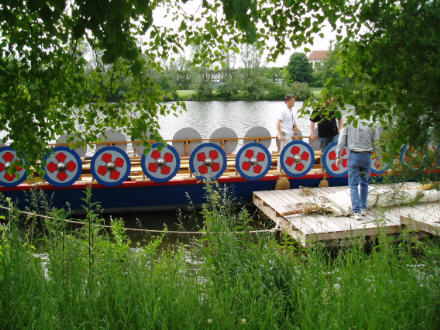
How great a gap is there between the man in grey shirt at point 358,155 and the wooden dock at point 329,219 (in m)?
0.26

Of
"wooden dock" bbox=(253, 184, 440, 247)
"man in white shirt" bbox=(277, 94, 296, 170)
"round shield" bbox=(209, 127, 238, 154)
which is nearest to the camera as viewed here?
"wooden dock" bbox=(253, 184, 440, 247)

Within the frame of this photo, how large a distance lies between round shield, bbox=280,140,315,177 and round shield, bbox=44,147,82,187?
3.83 metres

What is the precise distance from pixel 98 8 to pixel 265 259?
2.08 meters

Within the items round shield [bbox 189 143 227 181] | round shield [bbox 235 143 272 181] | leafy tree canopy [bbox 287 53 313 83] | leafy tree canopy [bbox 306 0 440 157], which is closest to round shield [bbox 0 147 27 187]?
round shield [bbox 189 143 227 181]

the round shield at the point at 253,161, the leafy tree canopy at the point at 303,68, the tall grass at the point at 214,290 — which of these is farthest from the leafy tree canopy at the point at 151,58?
the leafy tree canopy at the point at 303,68

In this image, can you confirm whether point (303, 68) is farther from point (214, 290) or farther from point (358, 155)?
point (214, 290)

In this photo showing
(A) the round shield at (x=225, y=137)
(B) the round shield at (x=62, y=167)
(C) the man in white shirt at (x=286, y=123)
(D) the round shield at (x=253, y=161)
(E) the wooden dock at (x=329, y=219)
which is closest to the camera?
(E) the wooden dock at (x=329, y=219)

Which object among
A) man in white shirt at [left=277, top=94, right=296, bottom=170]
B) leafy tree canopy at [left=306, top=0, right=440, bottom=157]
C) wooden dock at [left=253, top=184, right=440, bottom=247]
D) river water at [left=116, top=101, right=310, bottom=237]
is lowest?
river water at [left=116, top=101, right=310, bottom=237]

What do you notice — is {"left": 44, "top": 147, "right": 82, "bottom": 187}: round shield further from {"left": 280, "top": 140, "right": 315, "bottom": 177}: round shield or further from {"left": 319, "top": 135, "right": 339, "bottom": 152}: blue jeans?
{"left": 319, "top": 135, "right": 339, "bottom": 152}: blue jeans

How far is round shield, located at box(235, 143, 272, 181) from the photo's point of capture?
27.6 ft

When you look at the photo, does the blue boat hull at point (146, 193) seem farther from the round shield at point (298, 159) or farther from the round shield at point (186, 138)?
the round shield at point (186, 138)

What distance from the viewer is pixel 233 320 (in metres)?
2.60

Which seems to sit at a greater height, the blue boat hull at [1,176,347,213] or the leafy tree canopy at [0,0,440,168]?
the leafy tree canopy at [0,0,440,168]

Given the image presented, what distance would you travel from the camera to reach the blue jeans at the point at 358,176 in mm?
5844
